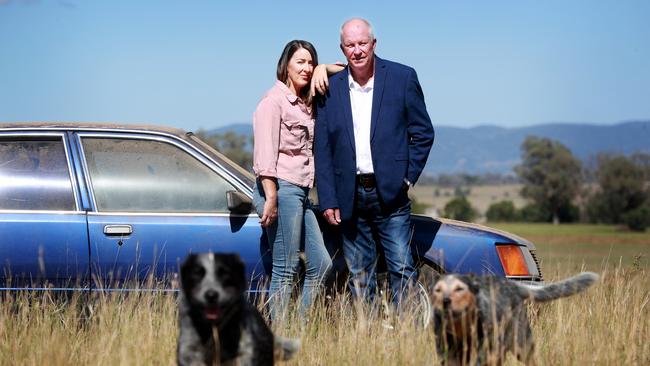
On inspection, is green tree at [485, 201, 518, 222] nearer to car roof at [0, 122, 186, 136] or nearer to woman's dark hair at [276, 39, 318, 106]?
car roof at [0, 122, 186, 136]

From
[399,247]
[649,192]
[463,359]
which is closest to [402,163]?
[399,247]

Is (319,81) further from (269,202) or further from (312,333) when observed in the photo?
(312,333)

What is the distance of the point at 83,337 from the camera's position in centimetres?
568

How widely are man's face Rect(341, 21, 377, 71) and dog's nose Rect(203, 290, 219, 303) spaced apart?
2.55m

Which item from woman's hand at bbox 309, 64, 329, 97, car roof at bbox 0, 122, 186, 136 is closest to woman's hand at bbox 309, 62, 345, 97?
woman's hand at bbox 309, 64, 329, 97

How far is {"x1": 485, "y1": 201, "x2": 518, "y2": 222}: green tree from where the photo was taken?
10795 cm

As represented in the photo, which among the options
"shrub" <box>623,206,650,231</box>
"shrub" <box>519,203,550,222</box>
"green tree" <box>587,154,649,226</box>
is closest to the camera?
"shrub" <box>623,206,650,231</box>

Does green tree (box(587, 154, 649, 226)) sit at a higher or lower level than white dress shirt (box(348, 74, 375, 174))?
lower

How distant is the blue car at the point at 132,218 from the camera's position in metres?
6.18

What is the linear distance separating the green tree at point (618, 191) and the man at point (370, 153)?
327ft

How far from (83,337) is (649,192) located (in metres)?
104

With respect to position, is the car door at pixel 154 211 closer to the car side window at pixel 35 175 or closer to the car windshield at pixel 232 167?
the car windshield at pixel 232 167

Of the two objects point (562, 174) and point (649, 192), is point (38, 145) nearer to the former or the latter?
point (649, 192)

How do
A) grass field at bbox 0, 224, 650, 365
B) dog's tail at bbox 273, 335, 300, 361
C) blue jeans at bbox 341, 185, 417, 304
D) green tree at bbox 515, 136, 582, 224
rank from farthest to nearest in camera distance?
green tree at bbox 515, 136, 582, 224, blue jeans at bbox 341, 185, 417, 304, grass field at bbox 0, 224, 650, 365, dog's tail at bbox 273, 335, 300, 361
